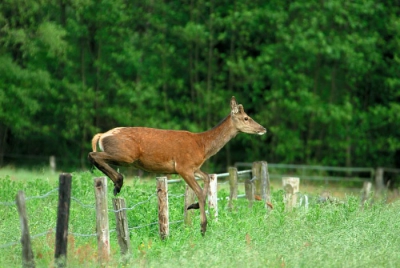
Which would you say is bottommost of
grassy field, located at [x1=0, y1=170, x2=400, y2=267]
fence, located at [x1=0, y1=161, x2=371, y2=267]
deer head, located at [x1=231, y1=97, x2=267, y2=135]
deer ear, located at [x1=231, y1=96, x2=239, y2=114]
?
grassy field, located at [x1=0, y1=170, x2=400, y2=267]

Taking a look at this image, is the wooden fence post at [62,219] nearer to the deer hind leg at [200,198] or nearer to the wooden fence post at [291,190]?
the deer hind leg at [200,198]

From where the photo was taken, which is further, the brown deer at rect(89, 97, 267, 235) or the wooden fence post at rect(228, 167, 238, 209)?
the wooden fence post at rect(228, 167, 238, 209)

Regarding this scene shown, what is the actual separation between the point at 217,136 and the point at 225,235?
8.17 ft

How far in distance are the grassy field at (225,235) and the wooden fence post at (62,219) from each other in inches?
5.3

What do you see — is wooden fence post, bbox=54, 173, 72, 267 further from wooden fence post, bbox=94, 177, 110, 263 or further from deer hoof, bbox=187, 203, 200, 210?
deer hoof, bbox=187, 203, 200, 210

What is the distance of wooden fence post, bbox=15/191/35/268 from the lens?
818 cm

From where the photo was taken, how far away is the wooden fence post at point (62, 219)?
8.57 metres

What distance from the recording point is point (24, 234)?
820 centimetres

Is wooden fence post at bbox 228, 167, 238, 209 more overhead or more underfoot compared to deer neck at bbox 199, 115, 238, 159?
more underfoot

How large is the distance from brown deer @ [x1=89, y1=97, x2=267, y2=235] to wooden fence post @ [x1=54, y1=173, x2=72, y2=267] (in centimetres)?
326

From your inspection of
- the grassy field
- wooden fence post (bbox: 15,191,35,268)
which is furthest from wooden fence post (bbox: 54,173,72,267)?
wooden fence post (bbox: 15,191,35,268)

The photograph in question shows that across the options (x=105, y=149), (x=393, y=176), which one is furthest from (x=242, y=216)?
(x=393, y=176)

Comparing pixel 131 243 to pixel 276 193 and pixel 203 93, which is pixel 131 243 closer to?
pixel 276 193

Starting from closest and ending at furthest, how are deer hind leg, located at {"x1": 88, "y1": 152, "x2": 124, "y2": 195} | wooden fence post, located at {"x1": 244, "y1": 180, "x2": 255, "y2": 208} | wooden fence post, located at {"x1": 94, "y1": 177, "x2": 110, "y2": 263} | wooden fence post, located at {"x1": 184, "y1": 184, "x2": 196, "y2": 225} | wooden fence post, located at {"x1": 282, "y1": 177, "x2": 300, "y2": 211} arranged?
1. wooden fence post, located at {"x1": 94, "y1": 177, "x2": 110, "y2": 263}
2. deer hind leg, located at {"x1": 88, "y1": 152, "x2": 124, "y2": 195}
3. wooden fence post, located at {"x1": 184, "y1": 184, "x2": 196, "y2": 225}
4. wooden fence post, located at {"x1": 244, "y1": 180, "x2": 255, "y2": 208}
5. wooden fence post, located at {"x1": 282, "y1": 177, "x2": 300, "y2": 211}
